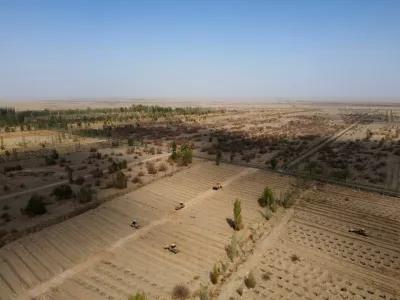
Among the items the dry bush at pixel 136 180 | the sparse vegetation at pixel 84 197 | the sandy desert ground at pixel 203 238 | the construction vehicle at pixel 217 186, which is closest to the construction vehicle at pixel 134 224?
the sandy desert ground at pixel 203 238

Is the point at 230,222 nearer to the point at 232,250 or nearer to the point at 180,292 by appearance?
the point at 232,250

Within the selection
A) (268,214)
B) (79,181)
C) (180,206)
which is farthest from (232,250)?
(79,181)

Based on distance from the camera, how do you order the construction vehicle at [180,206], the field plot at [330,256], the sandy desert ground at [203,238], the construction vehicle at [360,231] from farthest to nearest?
1. the construction vehicle at [180,206]
2. the construction vehicle at [360,231]
3. the sandy desert ground at [203,238]
4. the field plot at [330,256]

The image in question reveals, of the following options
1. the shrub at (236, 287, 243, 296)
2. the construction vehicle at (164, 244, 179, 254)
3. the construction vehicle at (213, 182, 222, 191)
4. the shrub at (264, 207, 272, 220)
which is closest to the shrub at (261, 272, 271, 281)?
the shrub at (236, 287, 243, 296)

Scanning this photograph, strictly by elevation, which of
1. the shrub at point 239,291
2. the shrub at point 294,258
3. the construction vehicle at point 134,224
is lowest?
the shrub at point 239,291

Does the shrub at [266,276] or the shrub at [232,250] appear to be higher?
the shrub at [232,250]

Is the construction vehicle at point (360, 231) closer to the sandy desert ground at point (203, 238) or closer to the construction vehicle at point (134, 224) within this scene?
the sandy desert ground at point (203, 238)

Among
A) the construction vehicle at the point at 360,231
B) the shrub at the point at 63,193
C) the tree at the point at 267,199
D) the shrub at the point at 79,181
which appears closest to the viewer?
the construction vehicle at the point at 360,231

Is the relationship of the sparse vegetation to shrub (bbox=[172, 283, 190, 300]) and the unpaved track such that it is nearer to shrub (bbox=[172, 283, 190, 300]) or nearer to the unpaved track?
the unpaved track

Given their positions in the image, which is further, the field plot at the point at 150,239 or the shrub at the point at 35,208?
the shrub at the point at 35,208
